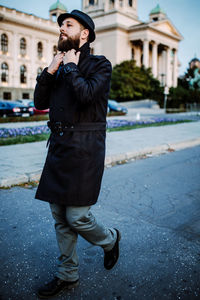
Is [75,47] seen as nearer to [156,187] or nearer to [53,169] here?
[53,169]

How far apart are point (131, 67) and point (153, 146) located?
41590 mm

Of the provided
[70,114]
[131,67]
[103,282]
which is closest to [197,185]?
[103,282]

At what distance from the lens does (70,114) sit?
90.0 inches

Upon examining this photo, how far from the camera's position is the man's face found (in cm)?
235

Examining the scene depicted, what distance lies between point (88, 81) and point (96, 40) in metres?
62.8

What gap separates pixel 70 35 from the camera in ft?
7.71

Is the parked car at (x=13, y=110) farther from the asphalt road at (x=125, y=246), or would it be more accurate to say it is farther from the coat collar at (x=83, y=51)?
the coat collar at (x=83, y=51)

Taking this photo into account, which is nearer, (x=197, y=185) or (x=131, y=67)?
(x=197, y=185)

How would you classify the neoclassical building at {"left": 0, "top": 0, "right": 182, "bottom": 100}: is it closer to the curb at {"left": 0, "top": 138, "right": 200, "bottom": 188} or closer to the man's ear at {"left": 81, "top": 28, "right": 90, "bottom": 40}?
the curb at {"left": 0, "top": 138, "right": 200, "bottom": 188}

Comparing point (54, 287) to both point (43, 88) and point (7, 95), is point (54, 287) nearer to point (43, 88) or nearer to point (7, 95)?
point (43, 88)

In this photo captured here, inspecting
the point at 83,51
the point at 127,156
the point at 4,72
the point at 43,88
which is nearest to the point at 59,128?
the point at 43,88

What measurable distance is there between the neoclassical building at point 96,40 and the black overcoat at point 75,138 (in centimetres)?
4241

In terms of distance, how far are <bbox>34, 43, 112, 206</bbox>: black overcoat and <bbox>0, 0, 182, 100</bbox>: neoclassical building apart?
42.4 m

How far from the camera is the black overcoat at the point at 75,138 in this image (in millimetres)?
2287
